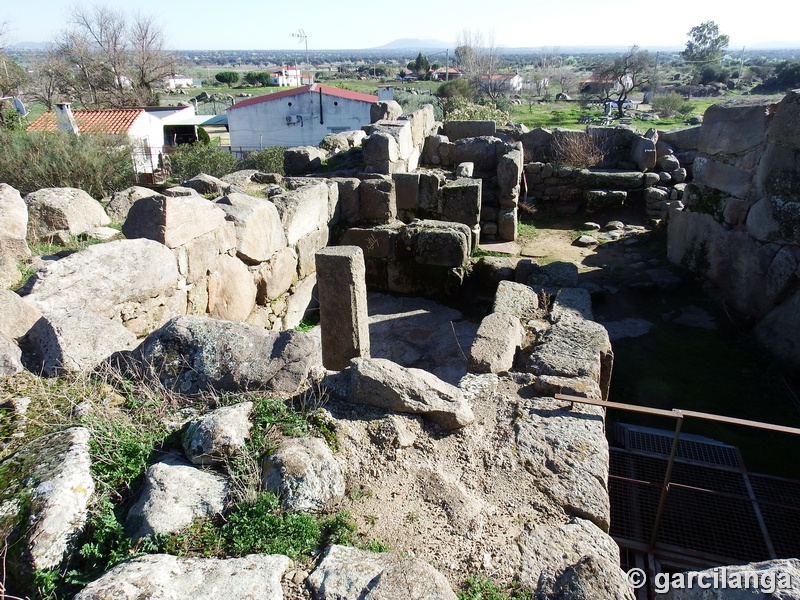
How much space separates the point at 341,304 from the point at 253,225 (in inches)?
55.7

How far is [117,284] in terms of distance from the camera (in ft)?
13.2

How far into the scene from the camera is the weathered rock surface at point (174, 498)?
92.4 inches

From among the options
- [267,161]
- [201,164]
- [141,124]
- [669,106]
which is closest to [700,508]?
[267,161]

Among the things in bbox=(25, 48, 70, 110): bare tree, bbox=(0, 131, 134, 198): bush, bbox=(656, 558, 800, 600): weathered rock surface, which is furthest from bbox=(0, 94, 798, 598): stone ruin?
bbox=(25, 48, 70, 110): bare tree

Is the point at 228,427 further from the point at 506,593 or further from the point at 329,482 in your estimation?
the point at 506,593

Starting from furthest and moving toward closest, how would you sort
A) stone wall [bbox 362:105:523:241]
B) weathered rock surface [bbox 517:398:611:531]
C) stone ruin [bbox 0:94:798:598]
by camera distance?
stone wall [bbox 362:105:523:241] → weathered rock surface [bbox 517:398:611:531] → stone ruin [bbox 0:94:798:598]

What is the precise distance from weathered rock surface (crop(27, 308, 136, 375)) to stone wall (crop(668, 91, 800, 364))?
19.7 ft

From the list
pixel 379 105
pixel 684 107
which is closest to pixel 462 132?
pixel 379 105

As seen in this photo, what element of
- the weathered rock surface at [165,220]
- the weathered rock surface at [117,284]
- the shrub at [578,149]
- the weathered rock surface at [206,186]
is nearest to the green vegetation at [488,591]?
the weathered rock surface at [117,284]

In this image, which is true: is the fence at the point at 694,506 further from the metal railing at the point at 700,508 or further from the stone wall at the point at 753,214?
the stone wall at the point at 753,214

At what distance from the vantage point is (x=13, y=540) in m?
2.21

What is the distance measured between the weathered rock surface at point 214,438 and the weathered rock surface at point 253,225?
2.75 m

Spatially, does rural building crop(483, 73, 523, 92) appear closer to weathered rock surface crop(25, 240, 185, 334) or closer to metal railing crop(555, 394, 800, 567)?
metal railing crop(555, 394, 800, 567)

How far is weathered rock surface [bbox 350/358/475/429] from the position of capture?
3.28m
